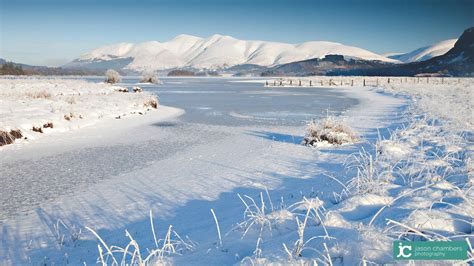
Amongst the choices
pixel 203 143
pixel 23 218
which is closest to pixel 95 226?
pixel 23 218

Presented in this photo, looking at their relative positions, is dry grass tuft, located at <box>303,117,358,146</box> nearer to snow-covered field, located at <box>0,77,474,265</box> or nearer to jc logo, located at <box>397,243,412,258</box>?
snow-covered field, located at <box>0,77,474,265</box>

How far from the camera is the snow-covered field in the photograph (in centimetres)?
377

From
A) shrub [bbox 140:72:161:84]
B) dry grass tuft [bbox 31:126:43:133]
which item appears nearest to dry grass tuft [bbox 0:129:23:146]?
dry grass tuft [bbox 31:126:43:133]

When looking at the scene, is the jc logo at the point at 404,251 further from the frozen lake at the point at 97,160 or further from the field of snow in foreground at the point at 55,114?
the field of snow in foreground at the point at 55,114

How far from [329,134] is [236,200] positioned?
5455mm

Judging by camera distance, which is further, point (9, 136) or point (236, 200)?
point (9, 136)

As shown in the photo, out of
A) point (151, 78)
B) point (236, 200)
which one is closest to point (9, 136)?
point (236, 200)

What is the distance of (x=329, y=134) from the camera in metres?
10.9

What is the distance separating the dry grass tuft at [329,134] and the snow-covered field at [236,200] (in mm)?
398

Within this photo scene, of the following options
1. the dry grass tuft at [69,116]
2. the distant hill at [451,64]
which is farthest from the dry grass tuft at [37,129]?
the distant hill at [451,64]

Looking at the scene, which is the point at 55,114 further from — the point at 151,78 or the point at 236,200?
the point at 151,78

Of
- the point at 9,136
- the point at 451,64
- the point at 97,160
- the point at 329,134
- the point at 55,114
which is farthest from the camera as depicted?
the point at 451,64

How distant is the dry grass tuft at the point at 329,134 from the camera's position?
1088cm

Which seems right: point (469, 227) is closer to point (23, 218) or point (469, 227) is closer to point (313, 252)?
point (313, 252)
